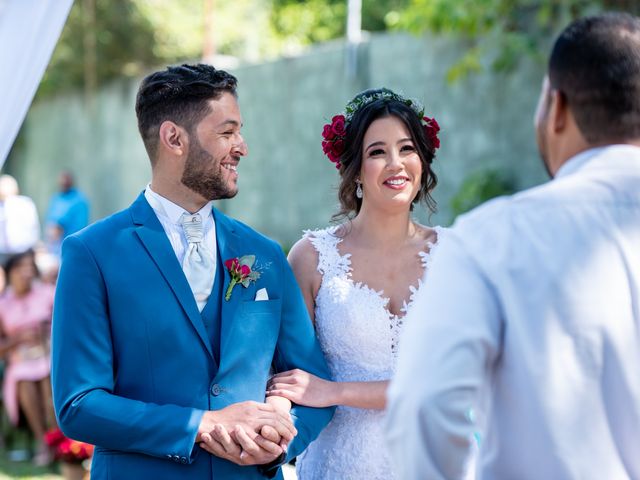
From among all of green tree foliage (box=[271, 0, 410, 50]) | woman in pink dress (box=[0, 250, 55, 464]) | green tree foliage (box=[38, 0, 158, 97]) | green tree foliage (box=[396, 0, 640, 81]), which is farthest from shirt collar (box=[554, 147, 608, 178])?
green tree foliage (box=[271, 0, 410, 50])

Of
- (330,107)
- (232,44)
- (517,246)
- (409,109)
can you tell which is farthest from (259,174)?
(517,246)

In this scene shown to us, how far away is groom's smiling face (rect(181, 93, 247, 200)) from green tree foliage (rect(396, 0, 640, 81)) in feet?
24.4

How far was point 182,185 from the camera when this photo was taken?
302 cm

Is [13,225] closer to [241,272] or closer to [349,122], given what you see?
[349,122]

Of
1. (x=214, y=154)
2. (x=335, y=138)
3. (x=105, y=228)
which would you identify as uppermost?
(x=335, y=138)

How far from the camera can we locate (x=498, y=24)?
10.5 meters

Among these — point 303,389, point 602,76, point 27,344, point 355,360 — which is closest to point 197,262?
point 303,389

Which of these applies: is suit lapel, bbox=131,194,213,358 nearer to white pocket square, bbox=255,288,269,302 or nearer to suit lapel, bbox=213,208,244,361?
suit lapel, bbox=213,208,244,361

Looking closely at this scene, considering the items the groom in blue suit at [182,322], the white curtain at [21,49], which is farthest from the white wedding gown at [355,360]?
the white curtain at [21,49]

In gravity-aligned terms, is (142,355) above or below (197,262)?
below

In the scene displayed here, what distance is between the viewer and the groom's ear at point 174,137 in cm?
300

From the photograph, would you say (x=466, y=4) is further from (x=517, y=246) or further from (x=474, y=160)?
(x=517, y=246)

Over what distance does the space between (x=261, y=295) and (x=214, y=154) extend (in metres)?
0.46

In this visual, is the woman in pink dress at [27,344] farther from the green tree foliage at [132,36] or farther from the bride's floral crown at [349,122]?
the green tree foliage at [132,36]
